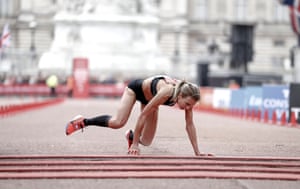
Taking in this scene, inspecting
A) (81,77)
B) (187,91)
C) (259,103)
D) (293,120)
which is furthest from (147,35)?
(187,91)

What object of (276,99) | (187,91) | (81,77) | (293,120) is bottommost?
(81,77)

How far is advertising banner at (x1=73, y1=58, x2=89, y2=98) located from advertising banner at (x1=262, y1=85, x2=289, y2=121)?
2310 cm

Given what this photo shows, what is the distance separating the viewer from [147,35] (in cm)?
6047

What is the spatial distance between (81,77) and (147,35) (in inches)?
335

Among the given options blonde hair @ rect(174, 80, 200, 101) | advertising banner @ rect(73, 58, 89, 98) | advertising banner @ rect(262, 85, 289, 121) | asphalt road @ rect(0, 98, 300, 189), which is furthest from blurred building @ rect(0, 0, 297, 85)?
blonde hair @ rect(174, 80, 200, 101)

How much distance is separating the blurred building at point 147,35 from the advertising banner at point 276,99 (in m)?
12.3

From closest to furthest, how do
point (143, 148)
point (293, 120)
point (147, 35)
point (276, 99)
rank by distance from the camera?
point (143, 148)
point (293, 120)
point (276, 99)
point (147, 35)

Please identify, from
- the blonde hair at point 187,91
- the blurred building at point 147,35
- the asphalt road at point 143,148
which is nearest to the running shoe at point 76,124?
the asphalt road at point 143,148

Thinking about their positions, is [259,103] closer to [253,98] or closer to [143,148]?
[253,98]

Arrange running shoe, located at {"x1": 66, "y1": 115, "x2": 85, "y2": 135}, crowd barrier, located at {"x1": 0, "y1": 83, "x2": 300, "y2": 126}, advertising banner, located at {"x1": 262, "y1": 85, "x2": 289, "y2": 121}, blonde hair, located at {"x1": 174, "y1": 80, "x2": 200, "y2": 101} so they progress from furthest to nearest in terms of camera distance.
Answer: advertising banner, located at {"x1": 262, "y1": 85, "x2": 289, "y2": 121}
crowd barrier, located at {"x1": 0, "y1": 83, "x2": 300, "y2": 126}
running shoe, located at {"x1": 66, "y1": 115, "x2": 85, "y2": 135}
blonde hair, located at {"x1": 174, "y1": 80, "x2": 200, "y2": 101}

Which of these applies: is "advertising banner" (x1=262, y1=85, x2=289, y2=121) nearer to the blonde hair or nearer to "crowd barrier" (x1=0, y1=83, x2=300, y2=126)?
"crowd barrier" (x1=0, y1=83, x2=300, y2=126)

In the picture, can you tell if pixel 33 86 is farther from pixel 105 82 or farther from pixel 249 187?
pixel 249 187

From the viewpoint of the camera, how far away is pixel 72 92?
182 ft

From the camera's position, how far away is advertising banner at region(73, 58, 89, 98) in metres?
52.0
